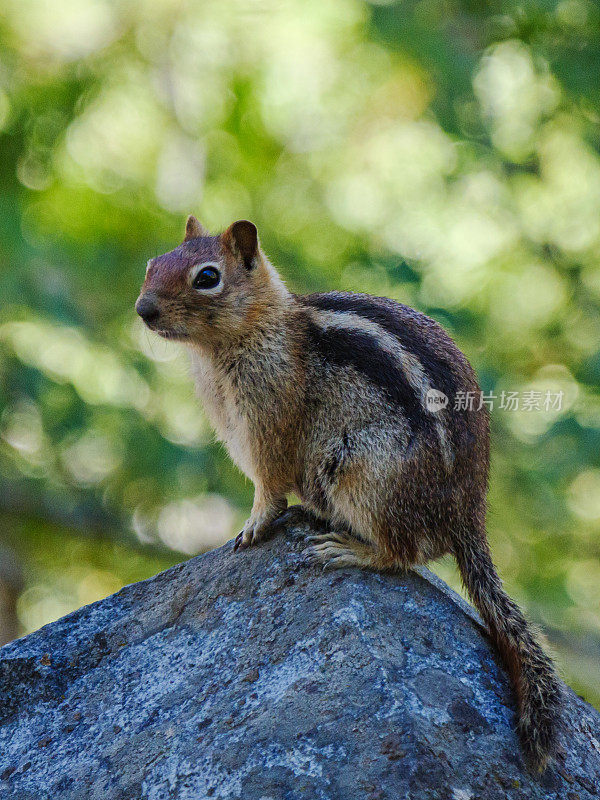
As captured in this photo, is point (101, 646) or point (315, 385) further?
point (315, 385)

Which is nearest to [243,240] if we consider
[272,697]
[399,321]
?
[399,321]

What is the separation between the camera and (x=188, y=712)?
2.73 meters

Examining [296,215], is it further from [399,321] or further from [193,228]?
[399,321]

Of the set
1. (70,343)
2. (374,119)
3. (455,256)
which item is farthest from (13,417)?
(374,119)

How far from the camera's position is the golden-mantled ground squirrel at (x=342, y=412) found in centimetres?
327

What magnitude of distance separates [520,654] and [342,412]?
3.75 ft

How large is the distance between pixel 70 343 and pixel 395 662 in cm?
614

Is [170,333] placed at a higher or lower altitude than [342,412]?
higher

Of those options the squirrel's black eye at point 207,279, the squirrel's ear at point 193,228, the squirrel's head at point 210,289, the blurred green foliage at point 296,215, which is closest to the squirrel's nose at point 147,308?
the squirrel's head at point 210,289

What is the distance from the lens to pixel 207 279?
3705 millimetres

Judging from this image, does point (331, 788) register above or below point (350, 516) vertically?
below

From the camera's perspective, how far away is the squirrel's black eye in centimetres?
368

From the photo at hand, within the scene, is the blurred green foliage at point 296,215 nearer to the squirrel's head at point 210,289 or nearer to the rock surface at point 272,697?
the squirrel's head at point 210,289

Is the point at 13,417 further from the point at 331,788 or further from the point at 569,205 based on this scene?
the point at 331,788
